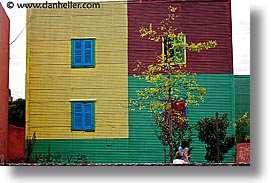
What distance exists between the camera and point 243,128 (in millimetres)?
4062

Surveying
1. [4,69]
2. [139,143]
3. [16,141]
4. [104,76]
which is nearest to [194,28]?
[104,76]

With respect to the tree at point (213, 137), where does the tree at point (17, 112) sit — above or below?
above

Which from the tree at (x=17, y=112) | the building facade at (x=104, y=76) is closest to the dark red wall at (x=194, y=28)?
the building facade at (x=104, y=76)

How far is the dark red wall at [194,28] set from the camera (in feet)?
13.6

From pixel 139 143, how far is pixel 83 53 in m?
0.77

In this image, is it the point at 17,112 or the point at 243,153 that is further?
the point at 17,112

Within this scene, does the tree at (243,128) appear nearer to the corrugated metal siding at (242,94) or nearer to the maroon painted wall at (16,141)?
the corrugated metal siding at (242,94)

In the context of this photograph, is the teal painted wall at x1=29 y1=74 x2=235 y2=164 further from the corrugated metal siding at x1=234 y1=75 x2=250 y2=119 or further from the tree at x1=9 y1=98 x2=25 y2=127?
the tree at x1=9 y1=98 x2=25 y2=127

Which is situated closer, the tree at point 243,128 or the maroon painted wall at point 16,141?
the tree at point 243,128

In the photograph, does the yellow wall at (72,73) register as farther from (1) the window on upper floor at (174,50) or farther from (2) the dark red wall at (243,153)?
(2) the dark red wall at (243,153)

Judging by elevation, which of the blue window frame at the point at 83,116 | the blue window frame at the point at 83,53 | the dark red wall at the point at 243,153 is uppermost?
the blue window frame at the point at 83,53

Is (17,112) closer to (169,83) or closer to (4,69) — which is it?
(4,69)
